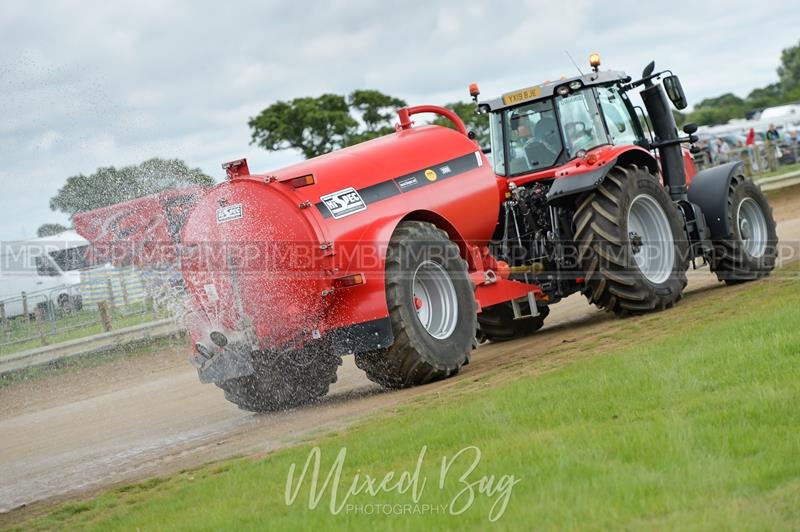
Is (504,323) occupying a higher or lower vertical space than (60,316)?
lower

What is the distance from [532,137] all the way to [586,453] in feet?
24.0

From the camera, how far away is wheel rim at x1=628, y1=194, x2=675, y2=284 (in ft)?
40.1

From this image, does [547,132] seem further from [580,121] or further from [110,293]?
[110,293]

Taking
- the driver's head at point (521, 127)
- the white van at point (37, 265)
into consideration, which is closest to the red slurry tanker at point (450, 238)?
the driver's head at point (521, 127)

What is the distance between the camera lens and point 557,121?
1239cm

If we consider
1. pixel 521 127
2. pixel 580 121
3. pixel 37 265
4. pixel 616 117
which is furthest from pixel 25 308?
pixel 616 117

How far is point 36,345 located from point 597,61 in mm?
10528

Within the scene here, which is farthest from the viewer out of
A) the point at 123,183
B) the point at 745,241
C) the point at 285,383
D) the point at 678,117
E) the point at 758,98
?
the point at 758,98

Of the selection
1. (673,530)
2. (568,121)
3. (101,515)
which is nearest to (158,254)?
(101,515)

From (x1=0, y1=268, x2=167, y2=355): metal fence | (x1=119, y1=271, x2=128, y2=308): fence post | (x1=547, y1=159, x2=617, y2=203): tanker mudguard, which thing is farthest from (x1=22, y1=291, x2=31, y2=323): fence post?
(x1=547, y1=159, x2=617, y2=203): tanker mudguard

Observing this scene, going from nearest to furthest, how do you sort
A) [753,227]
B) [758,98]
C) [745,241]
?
[745,241] → [753,227] → [758,98]

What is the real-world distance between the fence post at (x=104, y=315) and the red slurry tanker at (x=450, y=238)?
24.8 feet

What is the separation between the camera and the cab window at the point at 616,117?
12.6m

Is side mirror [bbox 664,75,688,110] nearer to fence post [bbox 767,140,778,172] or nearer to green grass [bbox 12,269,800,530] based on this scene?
green grass [bbox 12,269,800,530]
